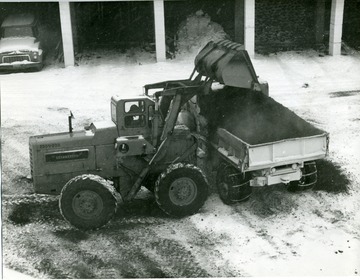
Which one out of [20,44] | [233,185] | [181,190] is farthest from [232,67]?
[20,44]

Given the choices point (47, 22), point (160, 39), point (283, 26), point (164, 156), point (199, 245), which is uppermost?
point (47, 22)

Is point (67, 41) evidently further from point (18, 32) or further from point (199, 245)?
point (199, 245)

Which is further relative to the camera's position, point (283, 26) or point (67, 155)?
point (283, 26)

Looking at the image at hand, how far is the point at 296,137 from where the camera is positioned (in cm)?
1192

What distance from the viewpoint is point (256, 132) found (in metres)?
12.3

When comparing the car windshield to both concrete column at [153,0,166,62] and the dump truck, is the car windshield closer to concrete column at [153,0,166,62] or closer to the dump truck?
concrete column at [153,0,166,62]

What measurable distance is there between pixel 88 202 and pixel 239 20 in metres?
15.1

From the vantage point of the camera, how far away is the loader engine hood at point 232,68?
12.0 metres

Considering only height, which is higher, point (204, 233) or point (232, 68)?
point (232, 68)

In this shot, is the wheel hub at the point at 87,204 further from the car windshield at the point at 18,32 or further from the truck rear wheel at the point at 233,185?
the car windshield at the point at 18,32

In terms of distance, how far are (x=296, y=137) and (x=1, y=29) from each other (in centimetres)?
1478

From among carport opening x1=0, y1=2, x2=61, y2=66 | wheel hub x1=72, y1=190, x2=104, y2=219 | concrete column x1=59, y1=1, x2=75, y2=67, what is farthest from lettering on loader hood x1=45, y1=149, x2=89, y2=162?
carport opening x1=0, y1=2, x2=61, y2=66

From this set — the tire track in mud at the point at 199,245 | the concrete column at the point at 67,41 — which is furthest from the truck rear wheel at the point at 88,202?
the concrete column at the point at 67,41

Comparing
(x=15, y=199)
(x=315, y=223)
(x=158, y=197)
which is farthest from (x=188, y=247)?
(x=15, y=199)
